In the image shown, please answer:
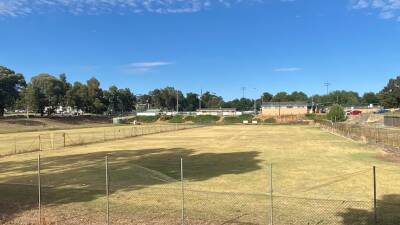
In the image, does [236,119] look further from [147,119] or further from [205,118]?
[147,119]

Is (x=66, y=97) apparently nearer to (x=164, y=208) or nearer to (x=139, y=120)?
(x=139, y=120)

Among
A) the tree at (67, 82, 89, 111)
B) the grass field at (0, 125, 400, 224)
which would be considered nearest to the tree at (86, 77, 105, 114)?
the tree at (67, 82, 89, 111)

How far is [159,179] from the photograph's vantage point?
22.5m

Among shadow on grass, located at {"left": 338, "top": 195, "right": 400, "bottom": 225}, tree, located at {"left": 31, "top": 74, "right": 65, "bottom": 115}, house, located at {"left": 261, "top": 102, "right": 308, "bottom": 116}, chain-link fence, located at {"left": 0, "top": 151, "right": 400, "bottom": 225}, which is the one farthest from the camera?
house, located at {"left": 261, "top": 102, "right": 308, "bottom": 116}

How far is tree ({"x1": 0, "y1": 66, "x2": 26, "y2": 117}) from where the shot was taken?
397 ft

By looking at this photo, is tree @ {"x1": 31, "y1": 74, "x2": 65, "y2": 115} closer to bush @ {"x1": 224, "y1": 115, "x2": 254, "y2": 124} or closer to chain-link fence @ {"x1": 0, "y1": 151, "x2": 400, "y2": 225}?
bush @ {"x1": 224, "y1": 115, "x2": 254, "y2": 124}

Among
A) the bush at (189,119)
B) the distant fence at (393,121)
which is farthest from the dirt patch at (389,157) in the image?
the bush at (189,119)

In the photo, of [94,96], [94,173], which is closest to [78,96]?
[94,96]

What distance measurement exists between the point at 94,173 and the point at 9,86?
4391 inches

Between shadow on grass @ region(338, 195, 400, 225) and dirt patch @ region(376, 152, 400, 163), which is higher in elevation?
shadow on grass @ region(338, 195, 400, 225)

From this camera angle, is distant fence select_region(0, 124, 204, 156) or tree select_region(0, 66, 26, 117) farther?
tree select_region(0, 66, 26, 117)

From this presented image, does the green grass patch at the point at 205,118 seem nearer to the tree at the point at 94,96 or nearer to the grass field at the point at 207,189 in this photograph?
the tree at the point at 94,96

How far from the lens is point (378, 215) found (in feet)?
46.6

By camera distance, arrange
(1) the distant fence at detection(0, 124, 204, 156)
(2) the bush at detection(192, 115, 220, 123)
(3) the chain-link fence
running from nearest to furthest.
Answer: (3) the chain-link fence
(1) the distant fence at detection(0, 124, 204, 156)
(2) the bush at detection(192, 115, 220, 123)
